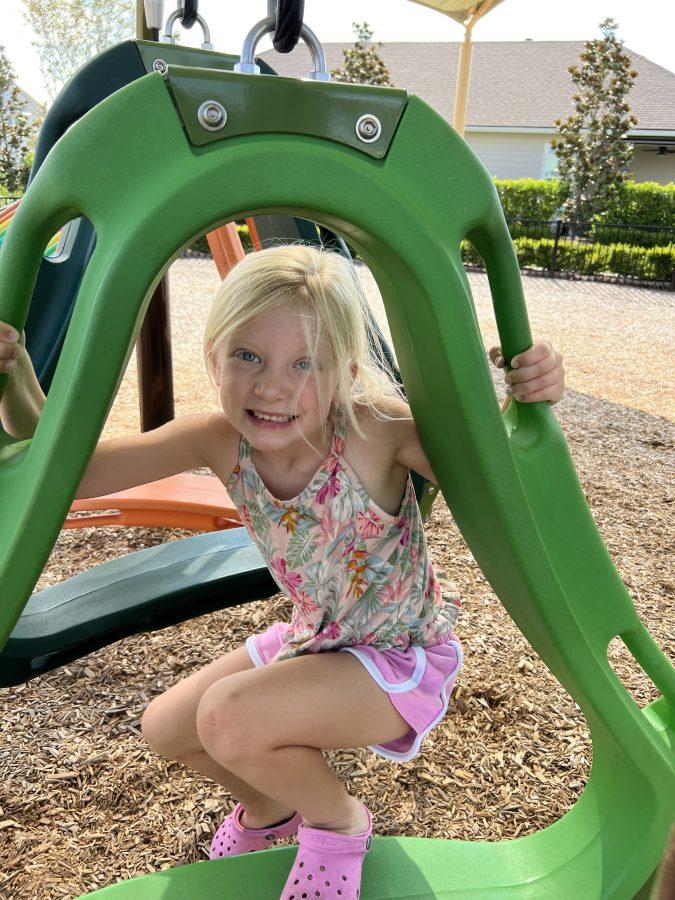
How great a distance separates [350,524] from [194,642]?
1175 millimetres

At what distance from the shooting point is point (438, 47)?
A: 26453 mm

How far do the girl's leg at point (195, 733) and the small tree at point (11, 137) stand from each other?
17.4 metres

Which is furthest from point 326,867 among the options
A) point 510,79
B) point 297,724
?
point 510,79

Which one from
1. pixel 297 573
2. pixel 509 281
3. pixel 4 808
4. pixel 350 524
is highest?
pixel 509 281

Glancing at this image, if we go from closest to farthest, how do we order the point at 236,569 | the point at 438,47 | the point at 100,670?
the point at 236,569 < the point at 100,670 < the point at 438,47

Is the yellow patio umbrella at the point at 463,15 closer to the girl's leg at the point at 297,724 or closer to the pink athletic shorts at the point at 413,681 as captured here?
the pink athletic shorts at the point at 413,681

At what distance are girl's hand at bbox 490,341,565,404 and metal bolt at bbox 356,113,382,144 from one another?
36cm

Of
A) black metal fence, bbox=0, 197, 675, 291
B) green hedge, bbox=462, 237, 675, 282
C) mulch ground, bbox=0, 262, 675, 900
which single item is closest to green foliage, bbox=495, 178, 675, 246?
black metal fence, bbox=0, 197, 675, 291

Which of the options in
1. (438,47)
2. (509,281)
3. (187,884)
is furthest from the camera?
(438,47)

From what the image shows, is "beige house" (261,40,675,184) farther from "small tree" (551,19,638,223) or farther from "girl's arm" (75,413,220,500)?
"girl's arm" (75,413,220,500)

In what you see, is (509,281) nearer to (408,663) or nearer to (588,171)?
(408,663)

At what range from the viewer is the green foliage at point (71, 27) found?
18.1m

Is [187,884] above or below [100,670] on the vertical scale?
above

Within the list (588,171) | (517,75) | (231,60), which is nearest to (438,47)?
(517,75)
